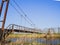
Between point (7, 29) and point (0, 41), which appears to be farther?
point (7, 29)

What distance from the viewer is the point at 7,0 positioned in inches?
783

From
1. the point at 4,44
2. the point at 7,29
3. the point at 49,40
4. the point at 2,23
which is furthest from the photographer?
the point at 49,40

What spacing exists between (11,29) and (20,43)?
29.3ft

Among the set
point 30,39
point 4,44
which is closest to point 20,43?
point 30,39

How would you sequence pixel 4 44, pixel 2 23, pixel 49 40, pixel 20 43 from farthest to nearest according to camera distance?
pixel 49 40
pixel 20 43
pixel 4 44
pixel 2 23

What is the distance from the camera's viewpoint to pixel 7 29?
21719 mm

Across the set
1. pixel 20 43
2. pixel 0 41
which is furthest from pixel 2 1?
pixel 20 43

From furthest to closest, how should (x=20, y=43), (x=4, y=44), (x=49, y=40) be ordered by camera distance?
(x=49, y=40) → (x=20, y=43) → (x=4, y=44)

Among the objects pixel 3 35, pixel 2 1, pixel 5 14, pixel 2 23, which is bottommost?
pixel 3 35

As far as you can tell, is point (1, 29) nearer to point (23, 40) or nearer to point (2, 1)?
point (2, 1)

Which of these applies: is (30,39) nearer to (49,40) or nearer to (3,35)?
(49,40)

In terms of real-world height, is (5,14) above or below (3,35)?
above

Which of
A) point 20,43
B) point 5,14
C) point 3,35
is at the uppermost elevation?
point 5,14

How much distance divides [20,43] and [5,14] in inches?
465
